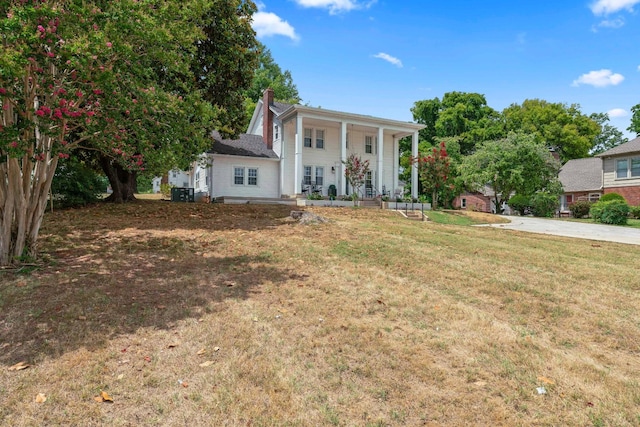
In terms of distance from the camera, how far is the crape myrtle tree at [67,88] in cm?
454

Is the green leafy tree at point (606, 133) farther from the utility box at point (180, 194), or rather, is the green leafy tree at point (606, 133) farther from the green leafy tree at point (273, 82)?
the utility box at point (180, 194)

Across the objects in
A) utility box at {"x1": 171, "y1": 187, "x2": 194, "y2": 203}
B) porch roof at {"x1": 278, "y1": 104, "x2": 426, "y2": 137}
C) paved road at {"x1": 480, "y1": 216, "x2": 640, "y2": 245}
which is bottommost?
paved road at {"x1": 480, "y1": 216, "x2": 640, "y2": 245}

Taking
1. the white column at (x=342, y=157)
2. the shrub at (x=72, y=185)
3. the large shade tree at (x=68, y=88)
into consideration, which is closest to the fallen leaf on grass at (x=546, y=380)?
the large shade tree at (x=68, y=88)

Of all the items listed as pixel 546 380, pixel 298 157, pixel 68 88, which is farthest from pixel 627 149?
pixel 68 88

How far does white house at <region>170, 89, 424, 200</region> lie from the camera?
21547 millimetres

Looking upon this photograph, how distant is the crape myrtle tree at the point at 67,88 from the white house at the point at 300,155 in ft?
46.4

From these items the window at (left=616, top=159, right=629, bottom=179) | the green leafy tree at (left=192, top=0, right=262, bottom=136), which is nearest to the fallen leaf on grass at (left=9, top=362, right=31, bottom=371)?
the green leafy tree at (left=192, top=0, right=262, bottom=136)

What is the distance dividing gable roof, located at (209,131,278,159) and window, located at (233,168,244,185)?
3.19 ft

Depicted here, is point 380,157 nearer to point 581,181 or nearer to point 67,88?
point 67,88

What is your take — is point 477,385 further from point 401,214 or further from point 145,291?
point 401,214

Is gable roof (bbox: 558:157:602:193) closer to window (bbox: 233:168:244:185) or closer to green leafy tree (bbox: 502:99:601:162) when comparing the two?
green leafy tree (bbox: 502:99:601:162)

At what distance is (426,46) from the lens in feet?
50.5

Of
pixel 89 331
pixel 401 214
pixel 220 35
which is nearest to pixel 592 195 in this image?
pixel 401 214

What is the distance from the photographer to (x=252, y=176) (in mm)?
22547
